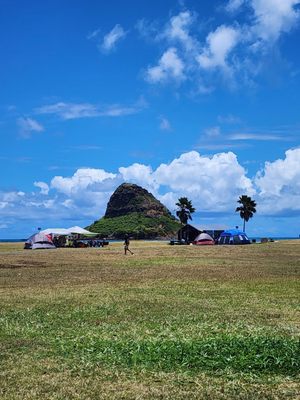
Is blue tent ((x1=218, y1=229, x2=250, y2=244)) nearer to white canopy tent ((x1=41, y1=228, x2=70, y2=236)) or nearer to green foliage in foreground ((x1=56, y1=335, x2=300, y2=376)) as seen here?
white canopy tent ((x1=41, y1=228, x2=70, y2=236))

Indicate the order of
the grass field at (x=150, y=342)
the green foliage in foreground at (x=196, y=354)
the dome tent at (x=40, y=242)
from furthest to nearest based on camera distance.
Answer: the dome tent at (x=40, y=242) < the green foliage in foreground at (x=196, y=354) < the grass field at (x=150, y=342)

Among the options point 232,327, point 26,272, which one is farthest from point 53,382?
point 26,272

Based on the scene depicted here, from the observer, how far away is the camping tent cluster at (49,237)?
290 feet

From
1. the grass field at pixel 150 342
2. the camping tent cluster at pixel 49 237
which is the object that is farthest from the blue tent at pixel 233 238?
the grass field at pixel 150 342

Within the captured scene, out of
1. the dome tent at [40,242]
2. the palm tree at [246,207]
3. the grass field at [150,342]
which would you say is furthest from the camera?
the palm tree at [246,207]

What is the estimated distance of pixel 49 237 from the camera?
91375mm

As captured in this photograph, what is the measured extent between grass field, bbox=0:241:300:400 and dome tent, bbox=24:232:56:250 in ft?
208

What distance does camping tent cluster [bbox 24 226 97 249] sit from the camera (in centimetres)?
8844

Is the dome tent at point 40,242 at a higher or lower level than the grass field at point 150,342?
higher

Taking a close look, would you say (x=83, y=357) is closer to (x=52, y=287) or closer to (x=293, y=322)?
(x=293, y=322)

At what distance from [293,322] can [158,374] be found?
6862mm

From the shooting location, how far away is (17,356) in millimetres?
11875

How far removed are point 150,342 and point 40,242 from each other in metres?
78.0

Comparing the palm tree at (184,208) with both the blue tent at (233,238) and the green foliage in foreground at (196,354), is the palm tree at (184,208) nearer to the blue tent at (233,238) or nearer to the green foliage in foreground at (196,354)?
the blue tent at (233,238)
